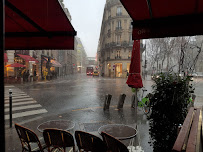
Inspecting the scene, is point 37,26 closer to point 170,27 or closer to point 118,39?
point 170,27

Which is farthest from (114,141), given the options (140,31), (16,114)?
(16,114)

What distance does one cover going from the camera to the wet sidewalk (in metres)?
4.36

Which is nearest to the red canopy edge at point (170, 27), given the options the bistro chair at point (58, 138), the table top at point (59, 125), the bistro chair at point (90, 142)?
the bistro chair at point (90, 142)

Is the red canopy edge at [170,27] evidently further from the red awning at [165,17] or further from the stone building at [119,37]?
the stone building at [119,37]

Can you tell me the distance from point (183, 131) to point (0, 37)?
2.49 meters

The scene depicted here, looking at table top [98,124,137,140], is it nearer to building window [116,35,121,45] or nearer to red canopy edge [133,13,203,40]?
red canopy edge [133,13,203,40]

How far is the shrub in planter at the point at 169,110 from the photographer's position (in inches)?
124

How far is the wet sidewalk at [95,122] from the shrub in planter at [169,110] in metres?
0.93

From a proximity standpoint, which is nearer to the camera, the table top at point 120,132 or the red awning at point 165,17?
the red awning at point 165,17

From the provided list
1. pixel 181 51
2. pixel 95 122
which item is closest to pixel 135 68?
pixel 95 122

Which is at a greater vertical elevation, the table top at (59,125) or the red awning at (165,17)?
the red awning at (165,17)

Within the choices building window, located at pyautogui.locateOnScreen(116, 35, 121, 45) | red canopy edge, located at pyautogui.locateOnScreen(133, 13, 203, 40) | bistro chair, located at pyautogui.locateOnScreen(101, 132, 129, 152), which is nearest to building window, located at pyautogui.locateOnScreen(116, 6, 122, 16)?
building window, located at pyautogui.locateOnScreen(116, 35, 121, 45)

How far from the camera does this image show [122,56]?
43.8m

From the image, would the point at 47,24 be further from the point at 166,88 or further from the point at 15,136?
the point at 15,136
